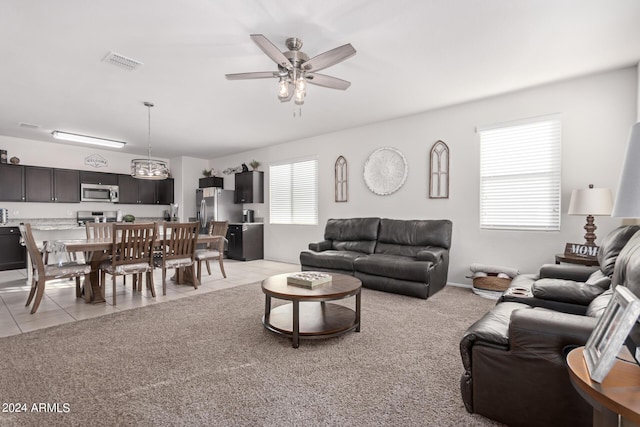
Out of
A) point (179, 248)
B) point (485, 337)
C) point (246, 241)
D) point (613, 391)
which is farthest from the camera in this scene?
point (246, 241)

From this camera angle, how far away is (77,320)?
3094mm

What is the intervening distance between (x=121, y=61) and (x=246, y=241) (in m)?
4.39

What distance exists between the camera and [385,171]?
526 cm

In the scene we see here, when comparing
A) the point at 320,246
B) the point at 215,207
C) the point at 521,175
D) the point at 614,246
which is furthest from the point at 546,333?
the point at 215,207

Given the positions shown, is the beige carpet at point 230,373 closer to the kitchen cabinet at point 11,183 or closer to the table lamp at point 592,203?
the table lamp at point 592,203

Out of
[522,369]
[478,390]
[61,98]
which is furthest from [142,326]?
[61,98]

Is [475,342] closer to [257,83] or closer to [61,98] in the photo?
[257,83]

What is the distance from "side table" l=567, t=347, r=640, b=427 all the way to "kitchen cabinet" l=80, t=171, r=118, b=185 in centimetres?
830

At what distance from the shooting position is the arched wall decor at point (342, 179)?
5.79 metres

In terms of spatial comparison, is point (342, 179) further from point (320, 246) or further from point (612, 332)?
point (612, 332)

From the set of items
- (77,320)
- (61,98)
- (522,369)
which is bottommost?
(77,320)

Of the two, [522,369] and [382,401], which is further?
[382,401]

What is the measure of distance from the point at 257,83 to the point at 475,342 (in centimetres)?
340

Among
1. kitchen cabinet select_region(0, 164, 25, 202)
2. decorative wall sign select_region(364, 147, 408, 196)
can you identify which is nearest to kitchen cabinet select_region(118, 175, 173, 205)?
kitchen cabinet select_region(0, 164, 25, 202)
